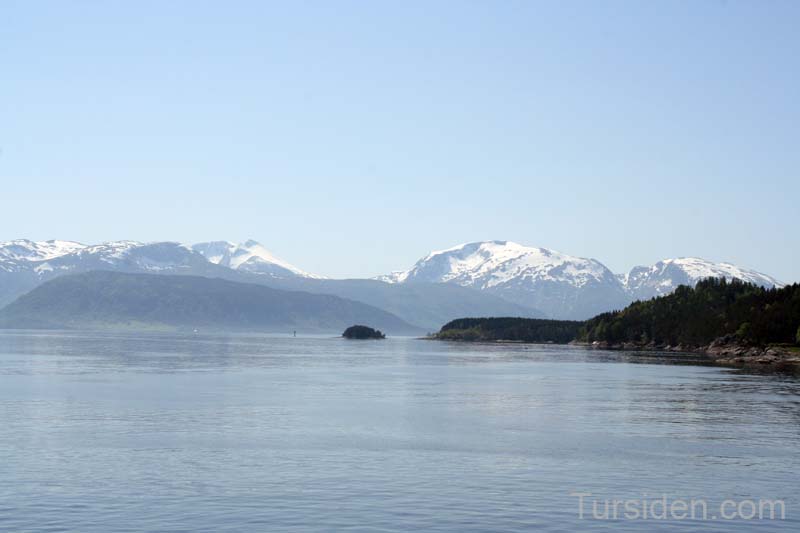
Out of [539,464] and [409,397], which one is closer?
[539,464]

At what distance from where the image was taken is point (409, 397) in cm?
10838

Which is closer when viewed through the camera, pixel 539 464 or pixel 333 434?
pixel 539 464

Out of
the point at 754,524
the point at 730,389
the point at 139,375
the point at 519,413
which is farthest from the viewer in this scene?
the point at 139,375

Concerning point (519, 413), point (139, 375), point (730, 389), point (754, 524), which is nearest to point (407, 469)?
point (754, 524)

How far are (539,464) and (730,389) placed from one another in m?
69.9

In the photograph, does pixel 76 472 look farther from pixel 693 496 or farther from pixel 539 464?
pixel 693 496

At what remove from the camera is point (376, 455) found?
62.0 m

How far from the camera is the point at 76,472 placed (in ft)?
176

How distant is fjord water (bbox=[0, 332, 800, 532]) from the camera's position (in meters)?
44.0

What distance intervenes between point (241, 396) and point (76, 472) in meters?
51.6

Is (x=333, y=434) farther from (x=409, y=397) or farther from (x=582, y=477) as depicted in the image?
(x=409, y=397)

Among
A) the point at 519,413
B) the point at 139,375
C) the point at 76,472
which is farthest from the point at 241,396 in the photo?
the point at 76,472

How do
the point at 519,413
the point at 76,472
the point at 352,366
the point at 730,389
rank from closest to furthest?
the point at 76,472
the point at 519,413
the point at 730,389
the point at 352,366

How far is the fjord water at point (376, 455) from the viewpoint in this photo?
44.0 metres
